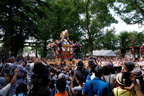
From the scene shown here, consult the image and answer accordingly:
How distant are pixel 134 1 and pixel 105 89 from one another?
16.5 metres

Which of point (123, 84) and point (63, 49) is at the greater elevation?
point (63, 49)

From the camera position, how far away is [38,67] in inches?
114

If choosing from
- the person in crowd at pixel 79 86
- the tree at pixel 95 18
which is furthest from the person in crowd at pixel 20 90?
the tree at pixel 95 18

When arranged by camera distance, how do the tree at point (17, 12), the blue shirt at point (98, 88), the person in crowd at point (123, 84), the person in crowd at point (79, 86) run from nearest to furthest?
the person in crowd at point (123, 84), the blue shirt at point (98, 88), the person in crowd at point (79, 86), the tree at point (17, 12)

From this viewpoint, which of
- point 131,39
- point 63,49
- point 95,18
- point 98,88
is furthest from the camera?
point 131,39

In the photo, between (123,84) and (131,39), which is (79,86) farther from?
(131,39)

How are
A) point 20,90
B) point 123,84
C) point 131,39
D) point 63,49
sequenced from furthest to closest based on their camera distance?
point 131,39
point 63,49
point 20,90
point 123,84

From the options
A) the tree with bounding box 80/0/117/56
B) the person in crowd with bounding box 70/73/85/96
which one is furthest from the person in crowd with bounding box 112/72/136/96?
the tree with bounding box 80/0/117/56

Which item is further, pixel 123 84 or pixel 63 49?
pixel 63 49

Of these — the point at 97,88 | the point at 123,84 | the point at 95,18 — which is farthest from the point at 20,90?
the point at 95,18

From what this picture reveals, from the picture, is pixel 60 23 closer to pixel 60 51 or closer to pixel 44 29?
pixel 44 29

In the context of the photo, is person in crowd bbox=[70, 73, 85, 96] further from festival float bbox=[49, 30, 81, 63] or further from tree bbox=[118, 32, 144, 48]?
tree bbox=[118, 32, 144, 48]

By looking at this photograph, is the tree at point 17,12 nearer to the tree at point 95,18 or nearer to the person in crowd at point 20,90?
the person in crowd at point 20,90

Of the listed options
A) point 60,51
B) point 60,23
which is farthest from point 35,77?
point 60,23
